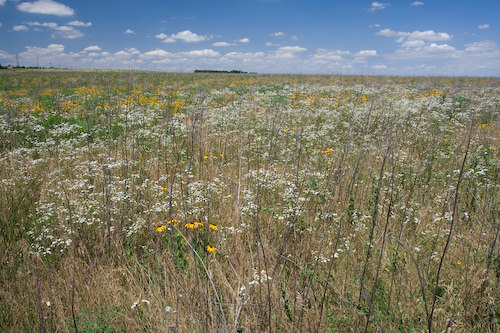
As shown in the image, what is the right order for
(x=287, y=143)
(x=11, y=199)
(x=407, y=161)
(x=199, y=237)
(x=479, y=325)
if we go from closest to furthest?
(x=479, y=325) → (x=199, y=237) → (x=11, y=199) → (x=407, y=161) → (x=287, y=143)

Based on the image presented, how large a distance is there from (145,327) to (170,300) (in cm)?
24

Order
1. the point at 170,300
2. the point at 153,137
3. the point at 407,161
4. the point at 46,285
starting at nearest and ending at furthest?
the point at 170,300 → the point at 46,285 → the point at 407,161 → the point at 153,137

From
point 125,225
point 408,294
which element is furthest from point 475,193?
point 125,225

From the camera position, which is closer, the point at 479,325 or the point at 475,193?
the point at 479,325

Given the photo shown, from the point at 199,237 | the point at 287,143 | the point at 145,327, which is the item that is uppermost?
the point at 287,143

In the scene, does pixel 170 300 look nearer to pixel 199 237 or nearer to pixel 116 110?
pixel 199 237

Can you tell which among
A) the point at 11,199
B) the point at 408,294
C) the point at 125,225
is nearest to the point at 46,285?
the point at 125,225

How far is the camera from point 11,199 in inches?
130

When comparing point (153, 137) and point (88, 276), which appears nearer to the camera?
point (88, 276)

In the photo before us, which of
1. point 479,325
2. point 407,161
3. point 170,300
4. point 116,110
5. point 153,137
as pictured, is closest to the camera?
point 479,325

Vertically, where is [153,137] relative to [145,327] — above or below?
above

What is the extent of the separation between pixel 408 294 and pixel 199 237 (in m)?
1.86

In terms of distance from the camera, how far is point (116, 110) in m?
6.27

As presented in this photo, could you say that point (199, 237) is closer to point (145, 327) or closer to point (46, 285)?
point (145, 327)
